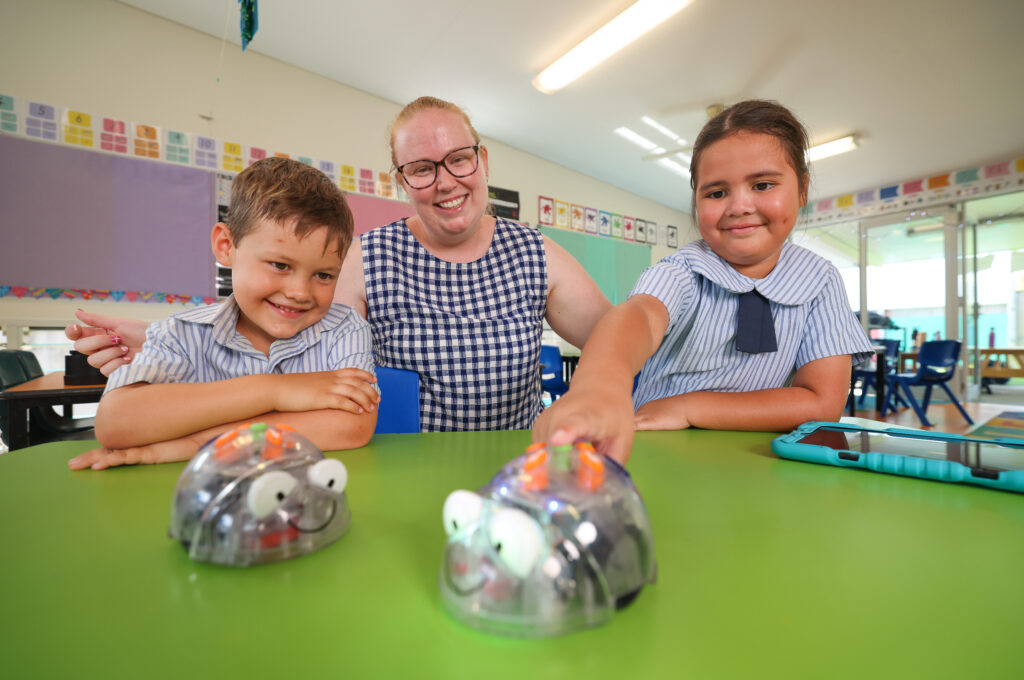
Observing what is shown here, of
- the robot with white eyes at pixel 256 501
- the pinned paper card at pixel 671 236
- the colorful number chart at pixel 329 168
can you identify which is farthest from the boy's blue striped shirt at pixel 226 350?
the pinned paper card at pixel 671 236

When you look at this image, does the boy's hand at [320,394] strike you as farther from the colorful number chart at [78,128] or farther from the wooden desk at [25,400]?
the colorful number chart at [78,128]

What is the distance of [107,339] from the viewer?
843 mm

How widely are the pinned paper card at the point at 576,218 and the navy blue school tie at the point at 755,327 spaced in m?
4.69

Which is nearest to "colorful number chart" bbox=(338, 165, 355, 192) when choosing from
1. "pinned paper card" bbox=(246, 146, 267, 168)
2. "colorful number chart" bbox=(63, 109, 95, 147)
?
"pinned paper card" bbox=(246, 146, 267, 168)

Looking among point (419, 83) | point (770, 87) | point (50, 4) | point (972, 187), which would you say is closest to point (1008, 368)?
point (972, 187)

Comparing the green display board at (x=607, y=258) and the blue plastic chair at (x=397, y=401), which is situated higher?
the green display board at (x=607, y=258)

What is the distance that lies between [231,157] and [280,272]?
3.02 meters

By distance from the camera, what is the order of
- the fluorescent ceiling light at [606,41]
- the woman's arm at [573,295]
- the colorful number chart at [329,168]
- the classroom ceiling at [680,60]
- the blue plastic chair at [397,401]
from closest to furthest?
1. the blue plastic chair at [397,401]
2. the woman's arm at [573,295]
3. the fluorescent ceiling light at [606,41]
4. the classroom ceiling at [680,60]
5. the colorful number chart at [329,168]

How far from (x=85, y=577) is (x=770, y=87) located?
4.78 m

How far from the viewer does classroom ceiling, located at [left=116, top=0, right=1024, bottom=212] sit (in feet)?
9.53

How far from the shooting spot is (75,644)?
0.22m

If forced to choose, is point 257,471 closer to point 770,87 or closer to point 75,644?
point 75,644

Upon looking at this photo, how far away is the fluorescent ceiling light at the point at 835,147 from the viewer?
186 inches

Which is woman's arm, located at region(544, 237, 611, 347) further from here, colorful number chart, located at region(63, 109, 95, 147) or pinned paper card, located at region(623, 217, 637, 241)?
pinned paper card, located at region(623, 217, 637, 241)
